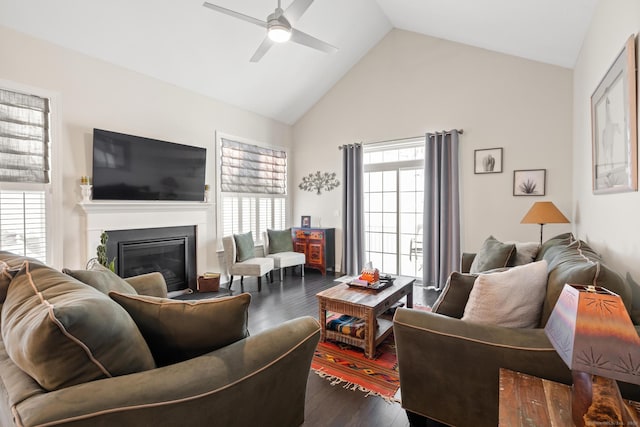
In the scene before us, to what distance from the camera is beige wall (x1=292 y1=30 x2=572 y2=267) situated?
13.1 feet

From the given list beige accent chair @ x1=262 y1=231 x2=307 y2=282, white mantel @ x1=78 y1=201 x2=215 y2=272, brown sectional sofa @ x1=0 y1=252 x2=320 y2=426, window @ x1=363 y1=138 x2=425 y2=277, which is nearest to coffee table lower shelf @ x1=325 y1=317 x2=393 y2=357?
brown sectional sofa @ x1=0 y1=252 x2=320 y2=426

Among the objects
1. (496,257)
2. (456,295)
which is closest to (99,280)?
(456,295)

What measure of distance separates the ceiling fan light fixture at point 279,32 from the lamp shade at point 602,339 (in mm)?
2833

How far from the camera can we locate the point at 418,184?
5.14 meters

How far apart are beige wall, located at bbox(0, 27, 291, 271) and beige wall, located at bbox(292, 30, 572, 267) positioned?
2.81 meters

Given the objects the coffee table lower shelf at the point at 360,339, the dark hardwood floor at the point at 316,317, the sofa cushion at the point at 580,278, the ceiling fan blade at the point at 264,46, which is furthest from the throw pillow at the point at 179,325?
the ceiling fan blade at the point at 264,46

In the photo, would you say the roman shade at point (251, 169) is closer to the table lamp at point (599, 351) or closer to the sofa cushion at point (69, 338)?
the sofa cushion at point (69, 338)

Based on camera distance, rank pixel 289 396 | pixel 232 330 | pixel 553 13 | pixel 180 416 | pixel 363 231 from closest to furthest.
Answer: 1. pixel 180 416
2. pixel 232 330
3. pixel 289 396
4. pixel 553 13
5. pixel 363 231

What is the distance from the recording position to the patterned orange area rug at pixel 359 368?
2201 millimetres

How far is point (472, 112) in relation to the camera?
4488mm

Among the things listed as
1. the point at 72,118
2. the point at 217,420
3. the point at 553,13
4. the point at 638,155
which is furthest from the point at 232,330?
the point at 553,13

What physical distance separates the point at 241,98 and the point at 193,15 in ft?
5.33

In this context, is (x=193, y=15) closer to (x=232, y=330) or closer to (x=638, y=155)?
(x=232, y=330)

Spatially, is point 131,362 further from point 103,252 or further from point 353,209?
point 353,209
